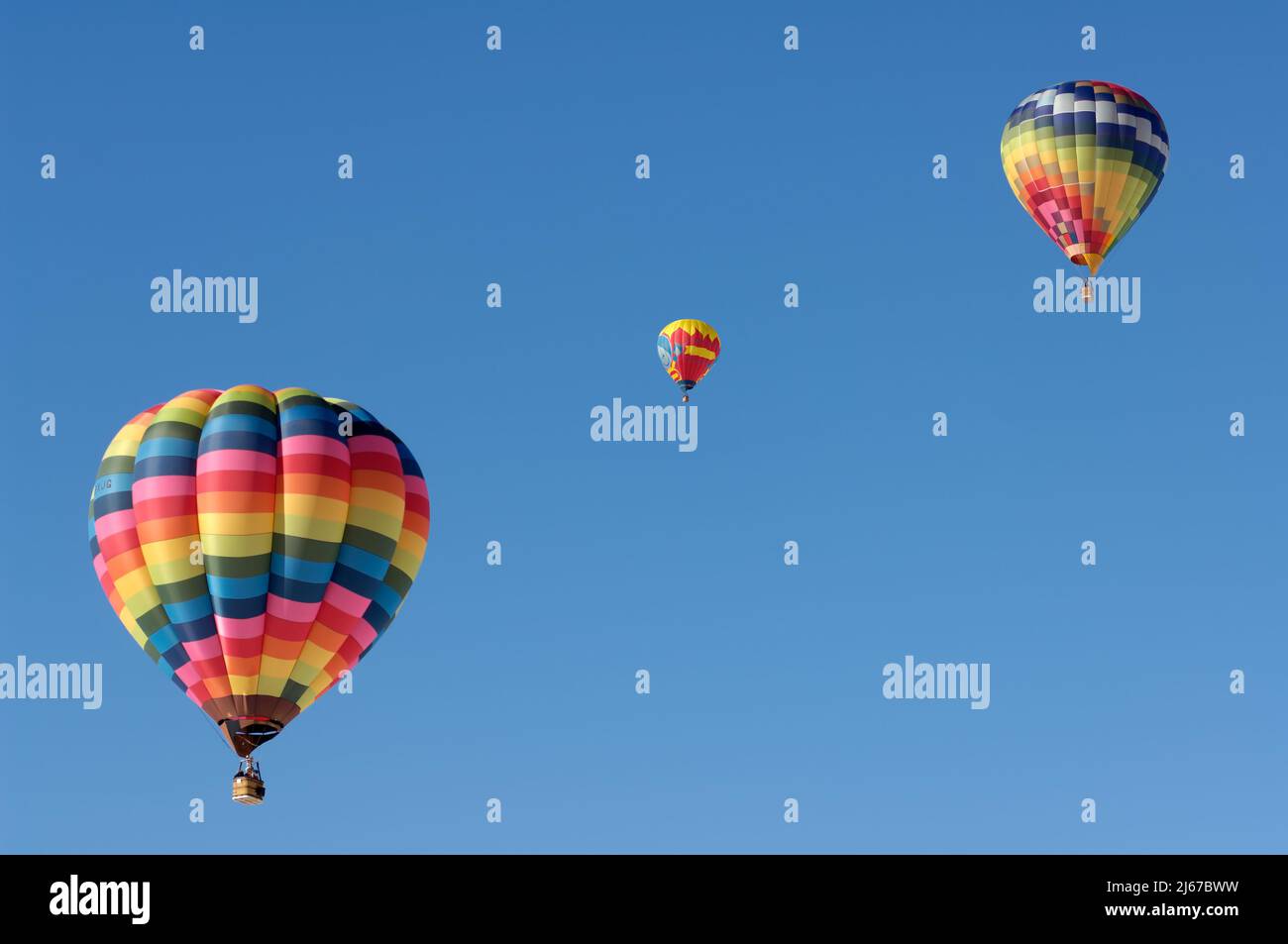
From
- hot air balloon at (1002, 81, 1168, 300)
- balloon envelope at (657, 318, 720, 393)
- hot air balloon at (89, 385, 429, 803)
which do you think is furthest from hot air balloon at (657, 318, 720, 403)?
hot air balloon at (89, 385, 429, 803)

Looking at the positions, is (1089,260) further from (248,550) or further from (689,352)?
(248,550)

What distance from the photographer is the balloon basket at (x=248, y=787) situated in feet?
174

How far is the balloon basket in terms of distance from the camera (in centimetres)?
5297

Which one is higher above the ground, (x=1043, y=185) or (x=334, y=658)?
(x=1043, y=185)

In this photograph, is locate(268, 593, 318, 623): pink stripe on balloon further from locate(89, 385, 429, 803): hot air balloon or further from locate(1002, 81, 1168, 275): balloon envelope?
locate(1002, 81, 1168, 275): balloon envelope

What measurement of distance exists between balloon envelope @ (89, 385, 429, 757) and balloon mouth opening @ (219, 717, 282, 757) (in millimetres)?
25

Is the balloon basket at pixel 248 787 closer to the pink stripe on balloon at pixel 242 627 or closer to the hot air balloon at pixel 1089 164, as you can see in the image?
the pink stripe on balloon at pixel 242 627

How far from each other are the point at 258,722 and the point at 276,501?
4.02 m

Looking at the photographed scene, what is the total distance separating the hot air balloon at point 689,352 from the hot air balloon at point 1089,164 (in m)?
14.2

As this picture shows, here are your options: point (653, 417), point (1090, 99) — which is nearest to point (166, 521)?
point (653, 417)

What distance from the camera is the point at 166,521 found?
176 ft
